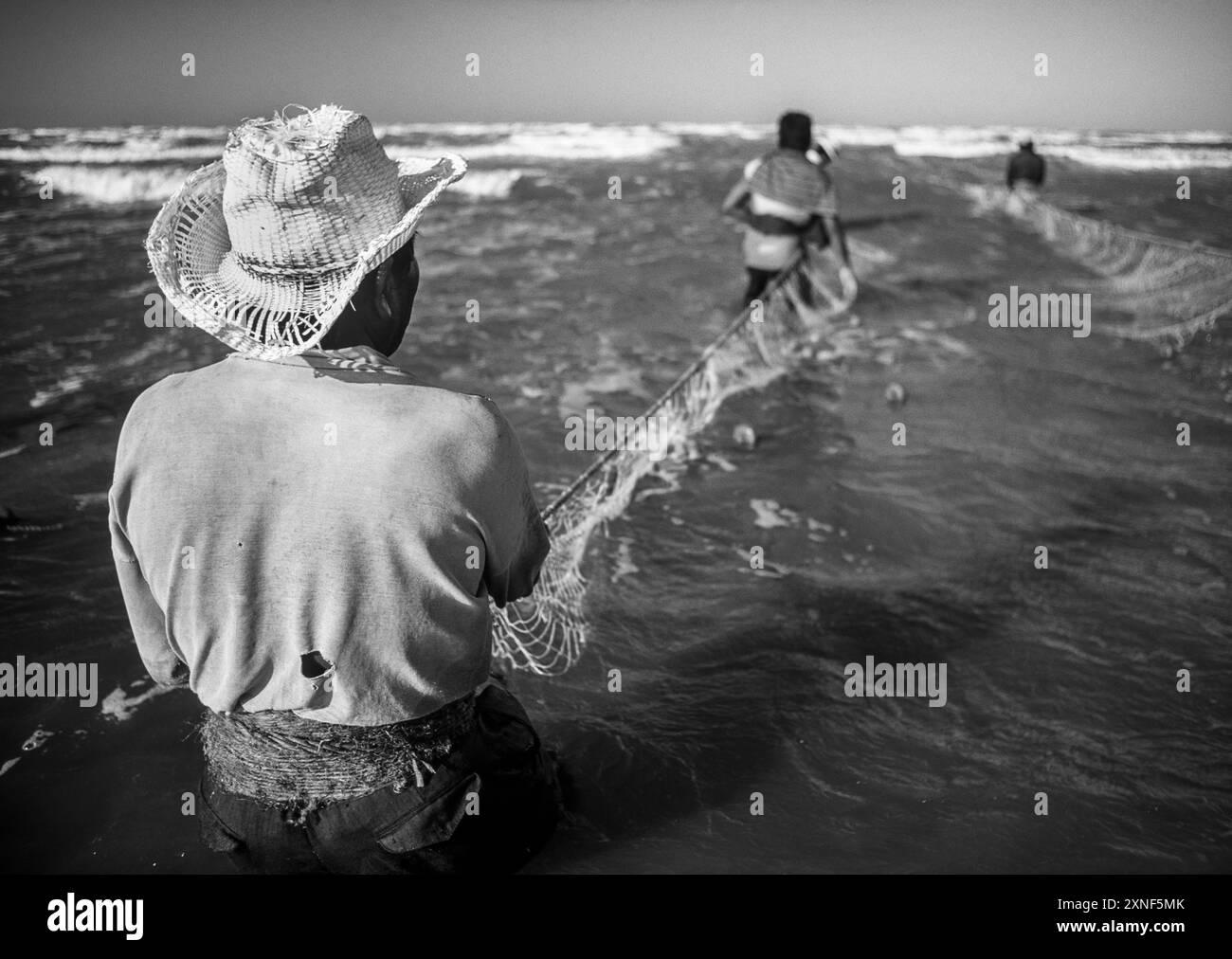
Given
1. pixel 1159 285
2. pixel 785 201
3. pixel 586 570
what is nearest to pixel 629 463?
pixel 586 570

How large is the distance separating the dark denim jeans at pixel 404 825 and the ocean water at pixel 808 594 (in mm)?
824

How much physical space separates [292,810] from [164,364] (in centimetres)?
705

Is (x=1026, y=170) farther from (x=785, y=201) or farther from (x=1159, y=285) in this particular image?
(x=785, y=201)

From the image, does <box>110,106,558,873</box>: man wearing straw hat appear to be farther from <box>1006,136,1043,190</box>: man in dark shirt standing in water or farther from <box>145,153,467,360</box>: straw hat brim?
<box>1006,136,1043,190</box>: man in dark shirt standing in water

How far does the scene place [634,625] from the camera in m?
4.14

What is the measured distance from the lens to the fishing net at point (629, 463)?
373cm

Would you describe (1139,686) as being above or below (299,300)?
below

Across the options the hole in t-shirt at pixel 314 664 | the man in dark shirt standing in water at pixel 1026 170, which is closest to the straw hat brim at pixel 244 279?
the hole in t-shirt at pixel 314 664

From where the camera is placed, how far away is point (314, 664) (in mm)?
1653

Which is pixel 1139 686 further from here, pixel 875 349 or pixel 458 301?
pixel 458 301

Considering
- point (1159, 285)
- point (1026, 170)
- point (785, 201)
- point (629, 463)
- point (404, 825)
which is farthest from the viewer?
point (1026, 170)

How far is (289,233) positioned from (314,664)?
75 centimetres

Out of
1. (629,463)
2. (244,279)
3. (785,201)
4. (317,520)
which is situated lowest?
(629,463)
